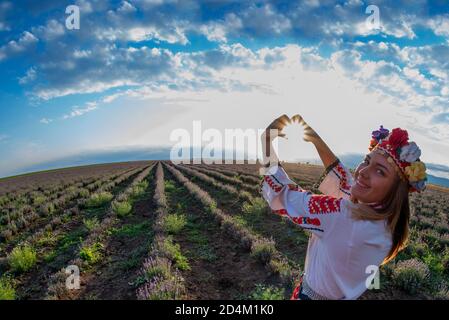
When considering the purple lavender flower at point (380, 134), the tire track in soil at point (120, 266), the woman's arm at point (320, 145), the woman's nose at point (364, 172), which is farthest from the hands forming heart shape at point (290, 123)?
the tire track in soil at point (120, 266)

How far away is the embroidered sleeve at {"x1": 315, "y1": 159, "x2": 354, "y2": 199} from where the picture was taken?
2916mm

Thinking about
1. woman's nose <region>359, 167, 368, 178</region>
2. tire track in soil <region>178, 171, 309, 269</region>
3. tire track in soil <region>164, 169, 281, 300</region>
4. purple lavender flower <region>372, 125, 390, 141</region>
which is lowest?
tire track in soil <region>164, 169, 281, 300</region>

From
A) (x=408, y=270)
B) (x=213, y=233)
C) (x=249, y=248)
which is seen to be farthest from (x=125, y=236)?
(x=408, y=270)

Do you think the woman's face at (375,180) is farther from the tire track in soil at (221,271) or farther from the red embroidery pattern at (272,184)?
the tire track in soil at (221,271)

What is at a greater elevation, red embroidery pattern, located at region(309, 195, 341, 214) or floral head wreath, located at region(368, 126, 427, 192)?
floral head wreath, located at region(368, 126, 427, 192)

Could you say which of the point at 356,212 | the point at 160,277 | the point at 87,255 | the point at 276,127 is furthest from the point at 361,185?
the point at 87,255

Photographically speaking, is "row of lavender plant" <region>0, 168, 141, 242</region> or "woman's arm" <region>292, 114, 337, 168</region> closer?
"woman's arm" <region>292, 114, 337, 168</region>

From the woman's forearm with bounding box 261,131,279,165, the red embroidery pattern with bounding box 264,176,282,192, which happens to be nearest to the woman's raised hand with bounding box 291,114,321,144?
the woman's forearm with bounding box 261,131,279,165

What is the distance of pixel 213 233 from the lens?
9703 millimetres

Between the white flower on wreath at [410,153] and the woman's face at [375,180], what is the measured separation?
0.34 ft

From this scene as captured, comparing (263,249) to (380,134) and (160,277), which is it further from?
(380,134)

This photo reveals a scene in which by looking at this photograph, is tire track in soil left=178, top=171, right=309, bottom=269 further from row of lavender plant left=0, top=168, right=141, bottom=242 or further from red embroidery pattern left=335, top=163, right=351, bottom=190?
row of lavender plant left=0, top=168, right=141, bottom=242
